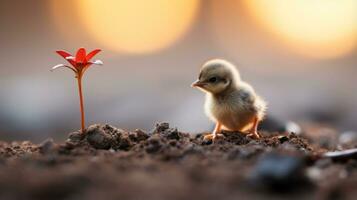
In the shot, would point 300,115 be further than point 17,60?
No

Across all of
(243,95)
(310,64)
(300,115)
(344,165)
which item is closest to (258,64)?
(310,64)

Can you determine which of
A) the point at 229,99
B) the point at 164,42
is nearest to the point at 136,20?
the point at 164,42

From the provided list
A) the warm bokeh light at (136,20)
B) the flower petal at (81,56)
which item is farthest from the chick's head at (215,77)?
the warm bokeh light at (136,20)

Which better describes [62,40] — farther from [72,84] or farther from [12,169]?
[12,169]

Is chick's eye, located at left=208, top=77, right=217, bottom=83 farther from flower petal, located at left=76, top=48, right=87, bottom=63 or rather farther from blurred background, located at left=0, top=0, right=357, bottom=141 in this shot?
blurred background, located at left=0, top=0, right=357, bottom=141

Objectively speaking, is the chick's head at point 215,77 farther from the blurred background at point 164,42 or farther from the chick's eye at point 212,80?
the blurred background at point 164,42
